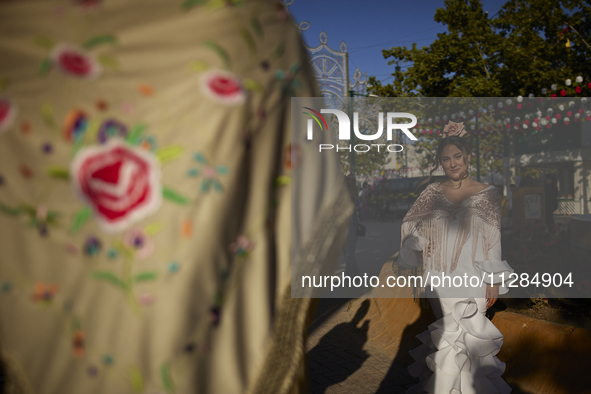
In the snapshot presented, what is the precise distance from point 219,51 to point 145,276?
514 millimetres

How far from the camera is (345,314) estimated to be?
7.29 m

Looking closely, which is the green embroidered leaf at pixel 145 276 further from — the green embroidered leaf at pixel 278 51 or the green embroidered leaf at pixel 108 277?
the green embroidered leaf at pixel 278 51

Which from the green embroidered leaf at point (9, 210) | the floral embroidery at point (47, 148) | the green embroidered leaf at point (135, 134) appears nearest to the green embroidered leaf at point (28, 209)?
the green embroidered leaf at point (9, 210)

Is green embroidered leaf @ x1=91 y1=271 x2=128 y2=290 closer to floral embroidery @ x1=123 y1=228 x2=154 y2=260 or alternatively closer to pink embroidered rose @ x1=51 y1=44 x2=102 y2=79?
floral embroidery @ x1=123 y1=228 x2=154 y2=260

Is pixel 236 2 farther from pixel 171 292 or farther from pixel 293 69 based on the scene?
pixel 171 292

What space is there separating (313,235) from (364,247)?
39.4 ft

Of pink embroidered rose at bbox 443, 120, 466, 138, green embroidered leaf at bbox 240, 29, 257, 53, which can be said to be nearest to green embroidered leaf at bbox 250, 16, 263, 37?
green embroidered leaf at bbox 240, 29, 257, 53

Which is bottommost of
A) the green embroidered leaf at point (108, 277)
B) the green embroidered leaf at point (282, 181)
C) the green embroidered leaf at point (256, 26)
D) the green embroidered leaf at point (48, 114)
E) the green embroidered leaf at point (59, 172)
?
the green embroidered leaf at point (108, 277)

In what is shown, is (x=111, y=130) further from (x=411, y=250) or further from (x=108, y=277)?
(x=411, y=250)


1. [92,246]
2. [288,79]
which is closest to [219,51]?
[288,79]

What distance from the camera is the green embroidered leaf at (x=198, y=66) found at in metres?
1.02

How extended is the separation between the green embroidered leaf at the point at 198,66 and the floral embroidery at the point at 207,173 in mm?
190

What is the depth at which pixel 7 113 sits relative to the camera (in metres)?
1.00

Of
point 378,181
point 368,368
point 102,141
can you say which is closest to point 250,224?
point 102,141
